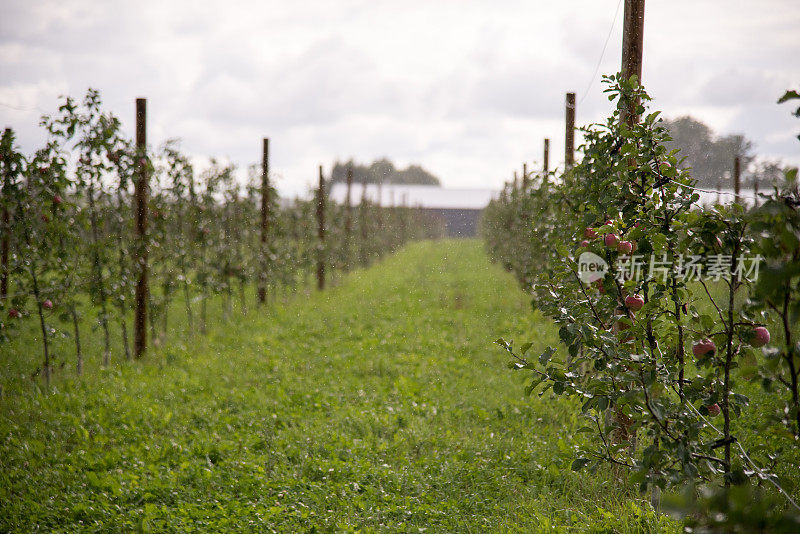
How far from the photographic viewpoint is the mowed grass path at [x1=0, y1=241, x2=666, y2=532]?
3.47 m

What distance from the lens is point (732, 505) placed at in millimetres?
1016

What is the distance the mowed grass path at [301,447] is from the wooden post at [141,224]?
0.36m

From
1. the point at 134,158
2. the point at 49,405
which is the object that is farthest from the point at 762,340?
the point at 134,158

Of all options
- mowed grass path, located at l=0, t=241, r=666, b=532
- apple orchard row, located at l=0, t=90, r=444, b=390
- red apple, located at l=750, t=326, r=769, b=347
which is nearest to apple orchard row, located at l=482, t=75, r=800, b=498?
red apple, located at l=750, t=326, r=769, b=347

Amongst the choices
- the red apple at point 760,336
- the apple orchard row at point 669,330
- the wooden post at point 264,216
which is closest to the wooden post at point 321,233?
the wooden post at point 264,216

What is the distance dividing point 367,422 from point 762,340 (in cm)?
351

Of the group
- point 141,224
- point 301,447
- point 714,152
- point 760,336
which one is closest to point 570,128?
point 714,152

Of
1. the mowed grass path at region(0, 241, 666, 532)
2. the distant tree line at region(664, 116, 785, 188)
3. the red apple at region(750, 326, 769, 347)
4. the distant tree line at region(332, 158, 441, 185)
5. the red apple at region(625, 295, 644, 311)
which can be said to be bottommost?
the mowed grass path at region(0, 241, 666, 532)

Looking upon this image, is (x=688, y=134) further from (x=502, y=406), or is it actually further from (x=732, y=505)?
(x=732, y=505)

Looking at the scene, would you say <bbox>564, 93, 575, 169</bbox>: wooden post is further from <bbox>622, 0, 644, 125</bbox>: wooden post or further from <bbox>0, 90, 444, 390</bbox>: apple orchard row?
<bbox>0, 90, 444, 390</bbox>: apple orchard row

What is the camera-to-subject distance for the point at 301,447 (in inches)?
177

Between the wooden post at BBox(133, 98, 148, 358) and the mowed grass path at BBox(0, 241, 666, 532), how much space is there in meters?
0.36

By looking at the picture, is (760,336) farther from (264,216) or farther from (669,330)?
(264,216)

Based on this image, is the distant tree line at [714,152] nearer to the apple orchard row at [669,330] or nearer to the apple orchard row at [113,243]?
the apple orchard row at [669,330]
